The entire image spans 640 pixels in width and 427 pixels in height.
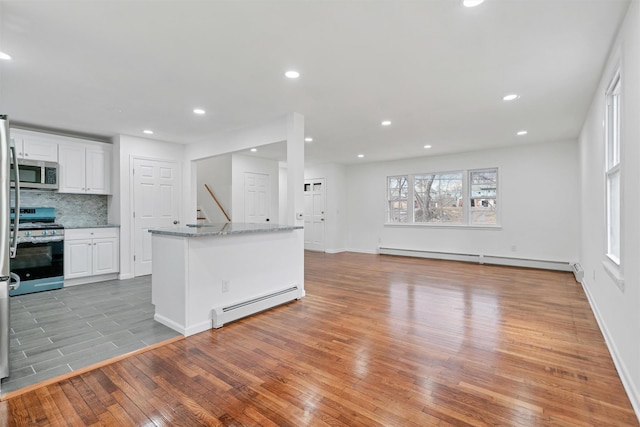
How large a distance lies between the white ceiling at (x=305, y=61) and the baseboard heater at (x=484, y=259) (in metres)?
2.70

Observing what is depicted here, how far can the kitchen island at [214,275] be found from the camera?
9.64 ft

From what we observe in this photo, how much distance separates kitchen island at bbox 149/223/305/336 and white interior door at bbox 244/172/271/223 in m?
3.22

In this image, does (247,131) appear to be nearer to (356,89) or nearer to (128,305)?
(356,89)

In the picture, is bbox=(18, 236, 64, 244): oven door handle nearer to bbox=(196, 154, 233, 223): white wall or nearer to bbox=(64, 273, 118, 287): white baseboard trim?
bbox=(64, 273, 118, 287): white baseboard trim

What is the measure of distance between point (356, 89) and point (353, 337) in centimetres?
247

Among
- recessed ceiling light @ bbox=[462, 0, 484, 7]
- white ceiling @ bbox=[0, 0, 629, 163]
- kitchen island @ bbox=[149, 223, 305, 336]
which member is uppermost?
white ceiling @ bbox=[0, 0, 629, 163]

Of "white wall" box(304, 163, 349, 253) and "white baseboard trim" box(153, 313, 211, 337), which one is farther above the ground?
"white wall" box(304, 163, 349, 253)

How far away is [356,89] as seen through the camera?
10.7 feet

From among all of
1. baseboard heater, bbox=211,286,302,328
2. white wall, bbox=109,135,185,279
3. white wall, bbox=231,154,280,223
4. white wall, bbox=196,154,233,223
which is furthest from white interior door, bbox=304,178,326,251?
baseboard heater, bbox=211,286,302,328

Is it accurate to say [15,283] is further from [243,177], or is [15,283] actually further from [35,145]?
[243,177]

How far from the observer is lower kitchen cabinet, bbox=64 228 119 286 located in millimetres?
4617

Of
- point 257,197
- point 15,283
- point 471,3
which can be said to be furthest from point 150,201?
point 471,3

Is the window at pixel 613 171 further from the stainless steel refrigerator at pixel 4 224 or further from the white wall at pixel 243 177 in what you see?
the white wall at pixel 243 177

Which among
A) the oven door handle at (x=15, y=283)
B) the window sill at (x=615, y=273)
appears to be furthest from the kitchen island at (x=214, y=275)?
the window sill at (x=615, y=273)
